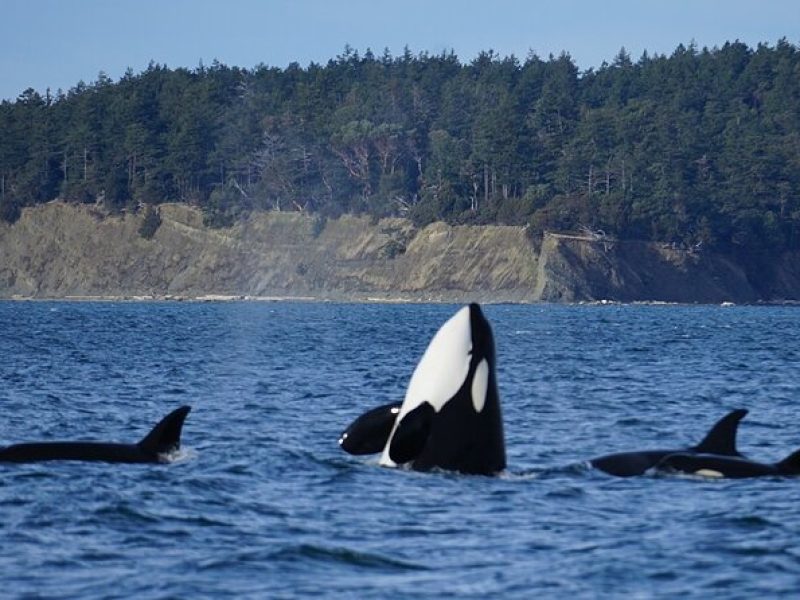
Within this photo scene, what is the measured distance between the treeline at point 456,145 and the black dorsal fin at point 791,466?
12838cm

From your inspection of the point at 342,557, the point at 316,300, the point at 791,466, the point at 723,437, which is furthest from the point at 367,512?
the point at 316,300

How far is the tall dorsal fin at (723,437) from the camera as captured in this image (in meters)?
18.0

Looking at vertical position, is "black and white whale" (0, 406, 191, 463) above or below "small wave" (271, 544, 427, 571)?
above

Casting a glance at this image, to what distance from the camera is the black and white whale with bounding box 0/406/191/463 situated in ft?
58.9

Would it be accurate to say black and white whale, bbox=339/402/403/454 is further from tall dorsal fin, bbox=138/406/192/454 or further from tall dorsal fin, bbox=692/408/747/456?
tall dorsal fin, bbox=692/408/747/456

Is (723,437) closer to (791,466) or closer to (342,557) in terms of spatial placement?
(791,466)

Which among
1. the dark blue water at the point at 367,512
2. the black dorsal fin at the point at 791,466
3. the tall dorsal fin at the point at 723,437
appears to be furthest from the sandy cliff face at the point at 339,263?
the black dorsal fin at the point at 791,466

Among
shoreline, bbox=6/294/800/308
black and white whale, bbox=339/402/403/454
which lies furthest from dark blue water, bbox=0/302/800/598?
shoreline, bbox=6/294/800/308

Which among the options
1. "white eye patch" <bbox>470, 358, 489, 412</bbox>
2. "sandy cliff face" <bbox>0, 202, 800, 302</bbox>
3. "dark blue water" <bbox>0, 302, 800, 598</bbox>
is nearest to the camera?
"dark blue water" <bbox>0, 302, 800, 598</bbox>

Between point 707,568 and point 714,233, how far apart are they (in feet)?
463

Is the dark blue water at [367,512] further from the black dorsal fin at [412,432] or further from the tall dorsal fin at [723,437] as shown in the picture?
the tall dorsal fin at [723,437]

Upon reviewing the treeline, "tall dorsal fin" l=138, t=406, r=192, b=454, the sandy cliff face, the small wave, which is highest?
the treeline

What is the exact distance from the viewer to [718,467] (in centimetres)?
1747

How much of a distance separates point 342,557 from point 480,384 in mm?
2204
